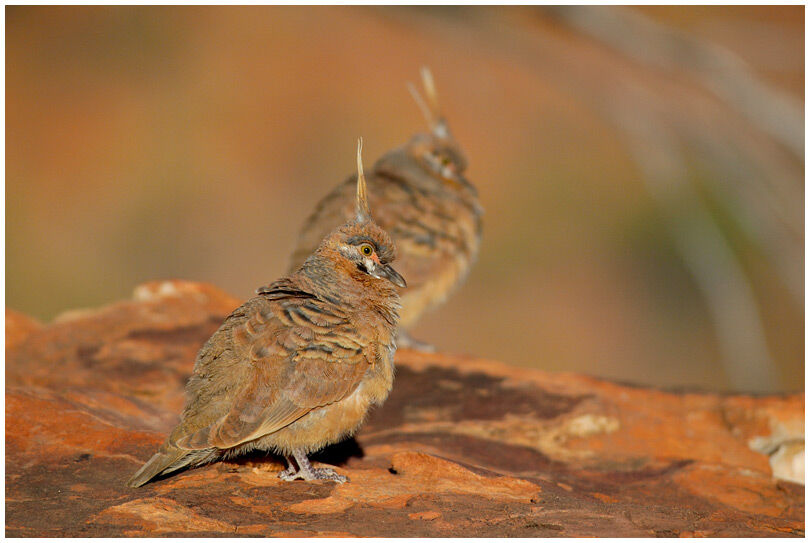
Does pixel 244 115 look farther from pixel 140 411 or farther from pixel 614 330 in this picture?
pixel 140 411

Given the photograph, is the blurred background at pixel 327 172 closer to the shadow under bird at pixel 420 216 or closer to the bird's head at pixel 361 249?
the shadow under bird at pixel 420 216

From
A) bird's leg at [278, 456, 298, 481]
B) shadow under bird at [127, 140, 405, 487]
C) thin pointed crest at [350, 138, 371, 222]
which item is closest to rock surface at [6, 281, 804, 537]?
bird's leg at [278, 456, 298, 481]

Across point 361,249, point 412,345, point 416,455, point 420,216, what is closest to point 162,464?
point 416,455

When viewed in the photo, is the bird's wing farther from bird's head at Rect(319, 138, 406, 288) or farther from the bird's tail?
bird's head at Rect(319, 138, 406, 288)

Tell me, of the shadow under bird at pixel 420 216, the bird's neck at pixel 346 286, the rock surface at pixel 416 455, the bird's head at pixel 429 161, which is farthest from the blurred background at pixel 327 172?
the bird's neck at pixel 346 286

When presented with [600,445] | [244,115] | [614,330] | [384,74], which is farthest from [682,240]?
[244,115]

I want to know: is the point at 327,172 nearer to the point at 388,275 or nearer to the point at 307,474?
the point at 388,275
